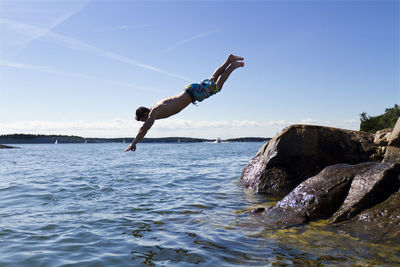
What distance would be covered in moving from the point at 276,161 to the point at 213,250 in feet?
19.7

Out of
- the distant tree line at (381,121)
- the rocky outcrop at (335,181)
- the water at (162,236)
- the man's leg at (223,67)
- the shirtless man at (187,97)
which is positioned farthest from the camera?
the distant tree line at (381,121)

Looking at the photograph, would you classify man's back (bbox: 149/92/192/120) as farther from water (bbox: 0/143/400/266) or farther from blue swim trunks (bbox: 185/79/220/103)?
water (bbox: 0/143/400/266)

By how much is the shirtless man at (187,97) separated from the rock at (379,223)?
5.59m

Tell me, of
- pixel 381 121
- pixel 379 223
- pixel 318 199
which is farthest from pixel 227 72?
pixel 381 121

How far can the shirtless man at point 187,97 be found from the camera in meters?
9.46

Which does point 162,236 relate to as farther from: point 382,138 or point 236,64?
point 382,138

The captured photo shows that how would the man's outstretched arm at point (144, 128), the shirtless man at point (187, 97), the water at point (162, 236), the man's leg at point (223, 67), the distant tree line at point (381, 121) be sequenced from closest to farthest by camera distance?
the water at point (162, 236), the man's outstretched arm at point (144, 128), the shirtless man at point (187, 97), the man's leg at point (223, 67), the distant tree line at point (381, 121)

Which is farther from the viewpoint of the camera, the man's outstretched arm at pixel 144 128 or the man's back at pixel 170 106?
the man's back at pixel 170 106

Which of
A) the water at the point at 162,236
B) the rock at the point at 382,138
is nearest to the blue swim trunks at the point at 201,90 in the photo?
the water at the point at 162,236

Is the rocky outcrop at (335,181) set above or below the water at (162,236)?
above

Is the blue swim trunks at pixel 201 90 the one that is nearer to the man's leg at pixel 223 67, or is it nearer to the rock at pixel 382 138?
the man's leg at pixel 223 67

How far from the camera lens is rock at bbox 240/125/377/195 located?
35.0 feet

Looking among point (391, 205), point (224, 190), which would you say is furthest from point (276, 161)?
point (391, 205)

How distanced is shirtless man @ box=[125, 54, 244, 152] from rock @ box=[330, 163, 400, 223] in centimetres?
537
